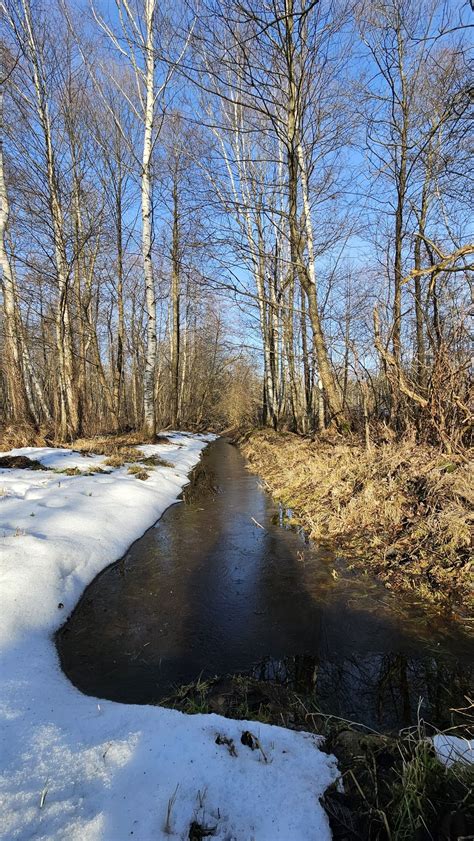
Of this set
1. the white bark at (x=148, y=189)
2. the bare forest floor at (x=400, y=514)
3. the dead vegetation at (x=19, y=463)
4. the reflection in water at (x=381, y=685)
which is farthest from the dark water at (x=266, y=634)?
the white bark at (x=148, y=189)

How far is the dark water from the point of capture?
7.72 feet

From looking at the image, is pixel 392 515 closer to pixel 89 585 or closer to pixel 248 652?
pixel 248 652

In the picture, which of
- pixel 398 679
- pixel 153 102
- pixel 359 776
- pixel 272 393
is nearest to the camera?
pixel 359 776

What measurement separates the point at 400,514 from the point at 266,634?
2.29 m

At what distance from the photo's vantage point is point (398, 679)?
2.45m

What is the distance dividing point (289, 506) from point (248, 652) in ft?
13.0

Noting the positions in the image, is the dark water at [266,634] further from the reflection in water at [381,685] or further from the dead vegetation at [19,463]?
the dead vegetation at [19,463]

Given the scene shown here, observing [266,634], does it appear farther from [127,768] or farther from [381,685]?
[127,768]

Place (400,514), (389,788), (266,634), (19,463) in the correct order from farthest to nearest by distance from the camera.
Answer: (19,463) → (400,514) → (266,634) → (389,788)

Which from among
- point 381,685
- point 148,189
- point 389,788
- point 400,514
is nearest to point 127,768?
point 389,788

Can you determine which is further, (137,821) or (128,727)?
(128,727)

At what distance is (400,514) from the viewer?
175 inches

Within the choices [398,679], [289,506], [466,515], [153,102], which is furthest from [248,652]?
[153,102]

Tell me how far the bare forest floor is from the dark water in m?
0.32
